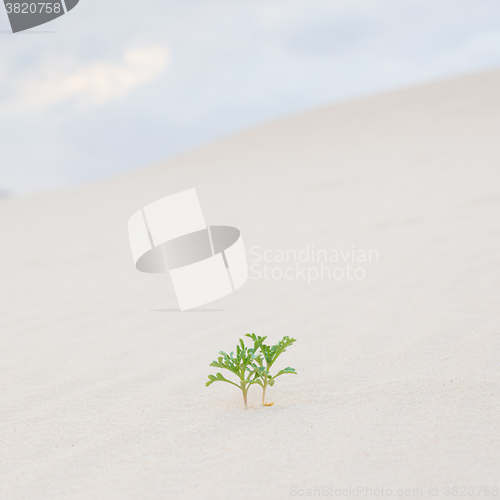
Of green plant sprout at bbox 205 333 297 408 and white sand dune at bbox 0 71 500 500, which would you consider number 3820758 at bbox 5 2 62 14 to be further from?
green plant sprout at bbox 205 333 297 408

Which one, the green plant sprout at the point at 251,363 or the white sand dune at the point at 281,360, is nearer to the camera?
the white sand dune at the point at 281,360

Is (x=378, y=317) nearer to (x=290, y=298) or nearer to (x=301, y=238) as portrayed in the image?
(x=290, y=298)

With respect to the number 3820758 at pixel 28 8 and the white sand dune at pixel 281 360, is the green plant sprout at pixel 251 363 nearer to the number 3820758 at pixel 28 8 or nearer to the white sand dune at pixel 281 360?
the white sand dune at pixel 281 360

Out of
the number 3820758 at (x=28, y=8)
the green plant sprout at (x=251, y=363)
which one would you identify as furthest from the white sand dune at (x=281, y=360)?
the number 3820758 at (x=28, y=8)

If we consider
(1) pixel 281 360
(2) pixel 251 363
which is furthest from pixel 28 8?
(2) pixel 251 363

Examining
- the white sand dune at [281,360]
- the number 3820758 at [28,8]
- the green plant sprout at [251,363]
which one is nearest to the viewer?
the white sand dune at [281,360]

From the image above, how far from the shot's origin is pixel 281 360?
254 cm

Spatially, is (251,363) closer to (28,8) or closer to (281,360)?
(281,360)

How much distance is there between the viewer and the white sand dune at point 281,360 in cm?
165

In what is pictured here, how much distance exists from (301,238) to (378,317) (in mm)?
2197

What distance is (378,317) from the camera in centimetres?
298

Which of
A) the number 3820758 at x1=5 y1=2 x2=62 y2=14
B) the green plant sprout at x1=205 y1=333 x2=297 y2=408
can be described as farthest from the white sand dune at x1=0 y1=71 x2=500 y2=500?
the number 3820758 at x1=5 y1=2 x2=62 y2=14

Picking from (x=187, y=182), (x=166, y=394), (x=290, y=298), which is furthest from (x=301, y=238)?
(x=187, y=182)

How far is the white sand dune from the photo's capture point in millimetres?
1650
